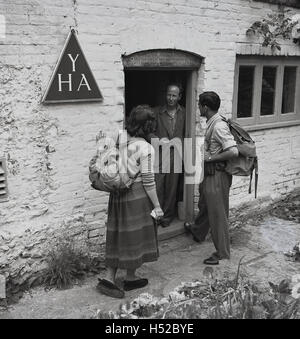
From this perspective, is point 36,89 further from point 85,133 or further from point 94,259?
point 94,259

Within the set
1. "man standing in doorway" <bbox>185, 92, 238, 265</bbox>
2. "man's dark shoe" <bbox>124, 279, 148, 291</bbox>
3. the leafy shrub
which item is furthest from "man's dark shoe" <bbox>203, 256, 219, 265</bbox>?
the leafy shrub

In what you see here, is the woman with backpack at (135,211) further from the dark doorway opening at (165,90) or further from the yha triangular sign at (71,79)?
the dark doorway opening at (165,90)

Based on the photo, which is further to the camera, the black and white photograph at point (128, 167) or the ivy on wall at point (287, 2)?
the ivy on wall at point (287, 2)

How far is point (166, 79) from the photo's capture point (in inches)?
231

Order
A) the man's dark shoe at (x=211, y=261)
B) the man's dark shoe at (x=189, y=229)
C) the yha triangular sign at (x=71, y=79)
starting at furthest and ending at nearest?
the man's dark shoe at (x=189, y=229) < the man's dark shoe at (x=211, y=261) < the yha triangular sign at (x=71, y=79)

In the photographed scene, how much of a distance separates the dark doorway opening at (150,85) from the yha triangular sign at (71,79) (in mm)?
1635

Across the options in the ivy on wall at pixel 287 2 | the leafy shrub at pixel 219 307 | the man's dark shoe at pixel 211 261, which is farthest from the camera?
the ivy on wall at pixel 287 2

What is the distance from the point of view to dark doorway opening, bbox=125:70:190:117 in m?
5.77

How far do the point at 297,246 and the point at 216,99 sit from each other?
206 cm

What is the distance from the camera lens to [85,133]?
449 centimetres

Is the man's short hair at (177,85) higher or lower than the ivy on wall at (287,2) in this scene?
lower

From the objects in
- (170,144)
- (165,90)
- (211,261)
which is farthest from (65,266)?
(165,90)

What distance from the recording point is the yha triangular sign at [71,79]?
13.6ft

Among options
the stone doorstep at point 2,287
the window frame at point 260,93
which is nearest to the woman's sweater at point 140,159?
the stone doorstep at point 2,287
